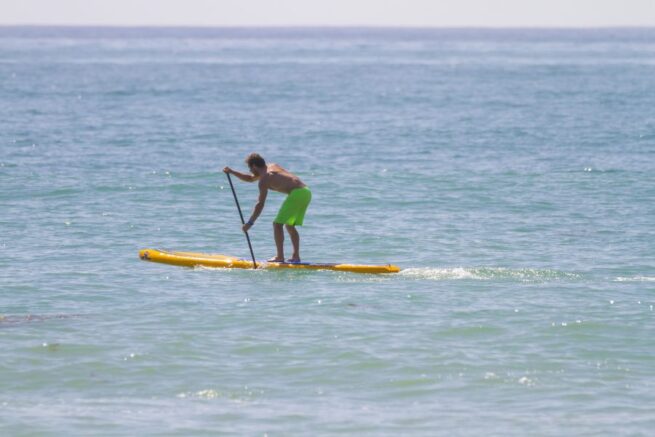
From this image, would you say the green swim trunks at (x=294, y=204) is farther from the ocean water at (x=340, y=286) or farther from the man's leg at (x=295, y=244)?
the ocean water at (x=340, y=286)

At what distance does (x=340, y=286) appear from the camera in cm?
1565

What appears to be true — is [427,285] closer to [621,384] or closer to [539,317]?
[539,317]

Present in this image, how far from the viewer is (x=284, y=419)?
10727 mm

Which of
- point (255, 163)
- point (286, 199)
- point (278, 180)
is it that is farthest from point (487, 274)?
point (255, 163)

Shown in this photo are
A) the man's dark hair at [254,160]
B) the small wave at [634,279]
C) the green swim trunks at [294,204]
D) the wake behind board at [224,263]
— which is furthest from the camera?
the green swim trunks at [294,204]

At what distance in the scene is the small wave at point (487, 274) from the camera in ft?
52.8

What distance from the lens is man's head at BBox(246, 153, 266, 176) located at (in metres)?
16.2

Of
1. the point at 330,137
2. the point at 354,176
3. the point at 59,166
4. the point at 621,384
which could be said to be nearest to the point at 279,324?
the point at 621,384

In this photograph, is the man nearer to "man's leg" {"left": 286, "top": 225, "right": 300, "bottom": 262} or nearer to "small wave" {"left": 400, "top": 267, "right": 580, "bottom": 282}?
"man's leg" {"left": 286, "top": 225, "right": 300, "bottom": 262}

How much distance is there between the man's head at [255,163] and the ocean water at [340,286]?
1386 mm

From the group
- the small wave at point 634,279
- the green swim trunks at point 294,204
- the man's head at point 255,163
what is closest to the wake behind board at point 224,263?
the green swim trunks at point 294,204

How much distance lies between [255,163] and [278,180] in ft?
1.56

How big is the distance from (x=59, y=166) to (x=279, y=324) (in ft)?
49.7

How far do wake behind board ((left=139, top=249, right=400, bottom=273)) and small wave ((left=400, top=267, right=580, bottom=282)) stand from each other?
35 centimetres
